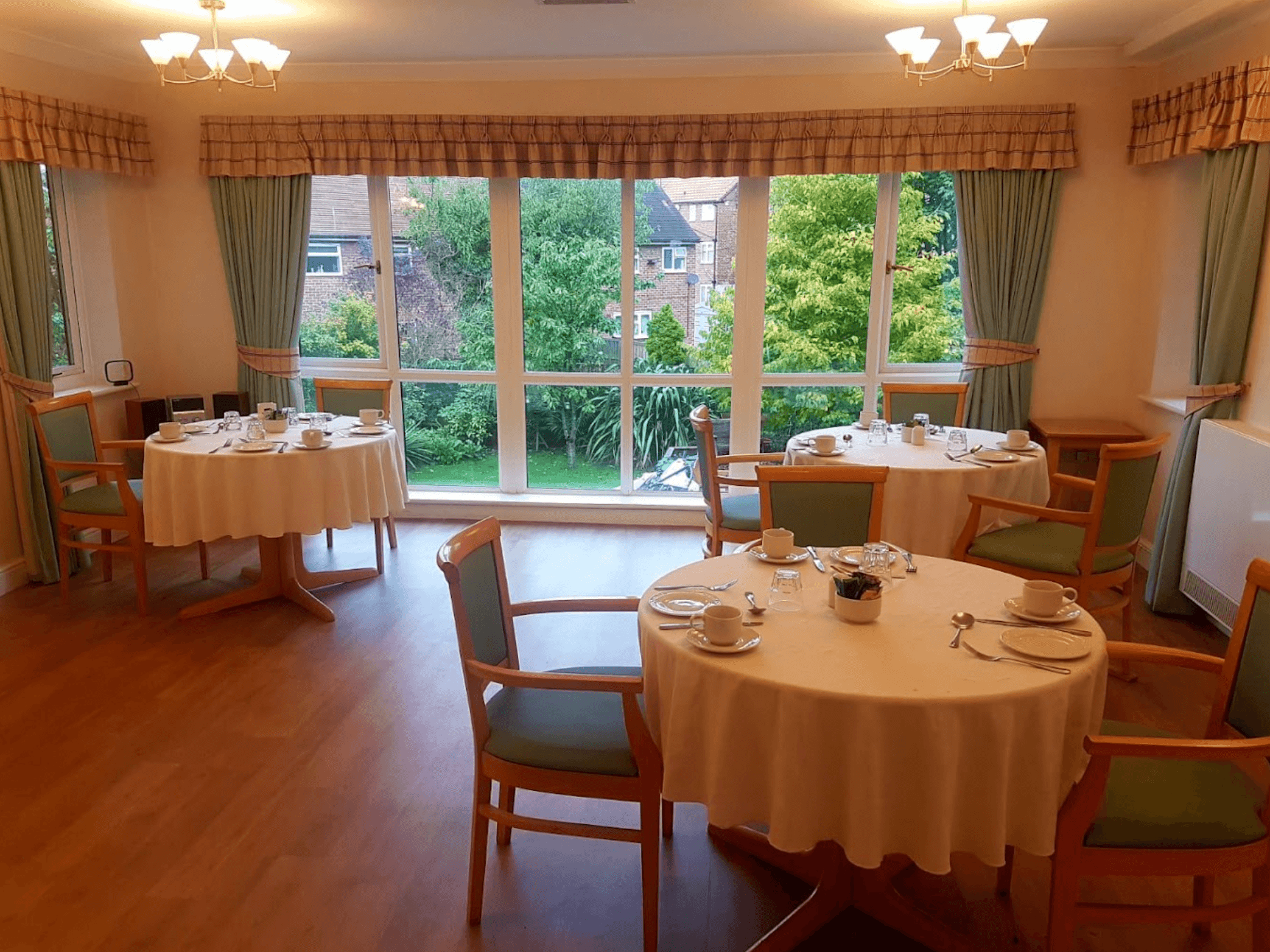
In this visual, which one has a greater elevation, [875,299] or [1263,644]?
[875,299]

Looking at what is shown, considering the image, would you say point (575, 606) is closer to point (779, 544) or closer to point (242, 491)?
A: point (779, 544)

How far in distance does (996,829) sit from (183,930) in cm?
201

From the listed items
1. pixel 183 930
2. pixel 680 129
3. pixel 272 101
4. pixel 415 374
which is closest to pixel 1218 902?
pixel 183 930

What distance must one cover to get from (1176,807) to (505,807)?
1.70m

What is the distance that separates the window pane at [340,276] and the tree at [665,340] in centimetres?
179

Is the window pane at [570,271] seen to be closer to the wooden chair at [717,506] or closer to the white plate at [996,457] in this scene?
the wooden chair at [717,506]

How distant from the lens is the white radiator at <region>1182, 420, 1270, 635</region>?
386 cm

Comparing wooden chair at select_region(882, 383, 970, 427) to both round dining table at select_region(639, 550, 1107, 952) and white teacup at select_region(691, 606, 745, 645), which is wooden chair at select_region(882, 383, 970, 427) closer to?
round dining table at select_region(639, 550, 1107, 952)

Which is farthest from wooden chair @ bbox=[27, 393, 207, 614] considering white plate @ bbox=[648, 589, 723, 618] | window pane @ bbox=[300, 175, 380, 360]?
white plate @ bbox=[648, 589, 723, 618]

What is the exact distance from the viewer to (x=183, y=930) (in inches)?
96.8

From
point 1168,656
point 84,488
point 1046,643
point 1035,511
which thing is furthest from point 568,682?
point 84,488

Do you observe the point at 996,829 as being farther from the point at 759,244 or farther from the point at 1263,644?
the point at 759,244

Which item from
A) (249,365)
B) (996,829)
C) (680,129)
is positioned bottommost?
(996,829)

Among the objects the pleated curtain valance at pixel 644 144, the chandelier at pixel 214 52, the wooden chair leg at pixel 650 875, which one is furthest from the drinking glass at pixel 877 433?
the chandelier at pixel 214 52
